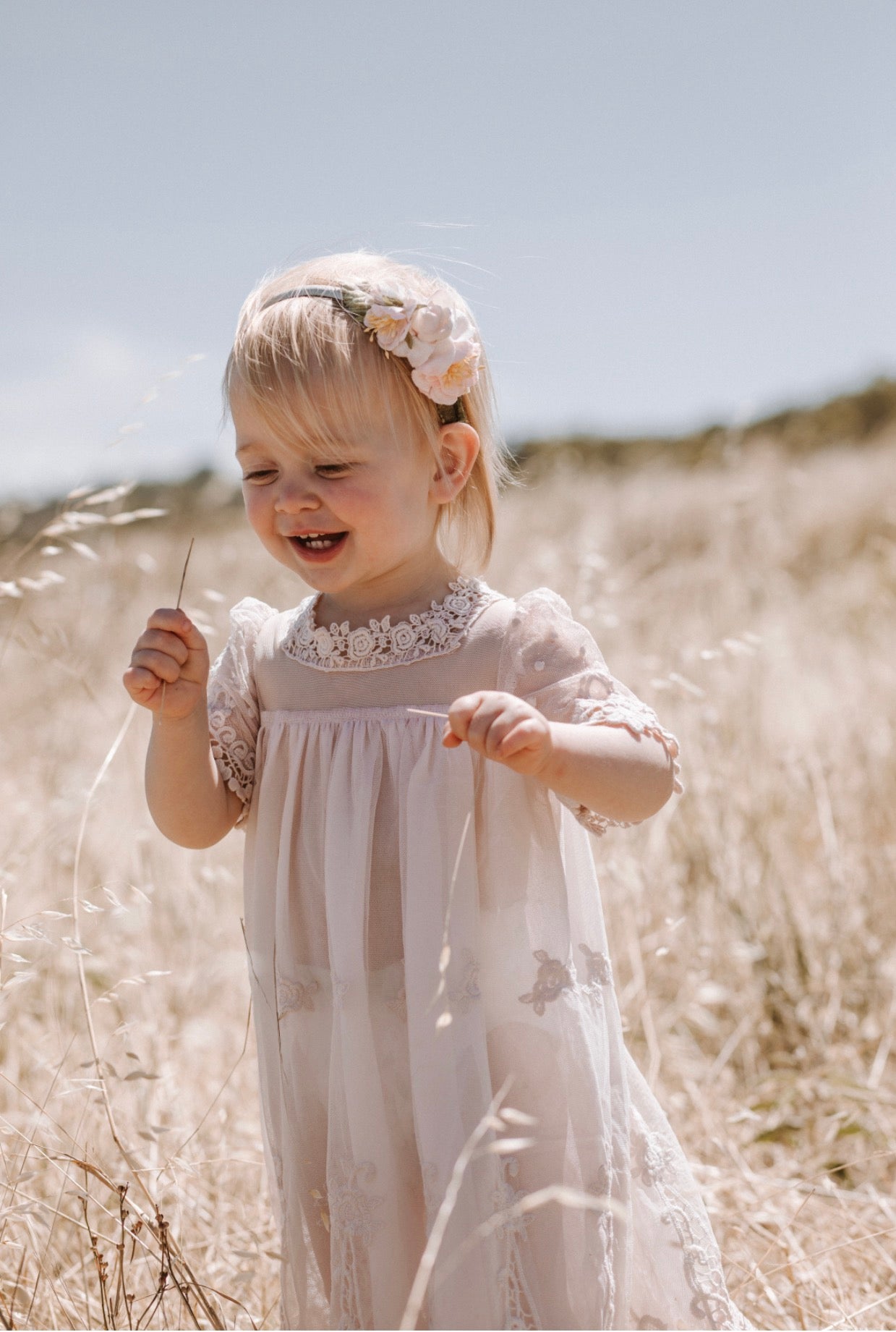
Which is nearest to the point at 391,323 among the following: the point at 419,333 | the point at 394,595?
the point at 419,333

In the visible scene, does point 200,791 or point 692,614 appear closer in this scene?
point 200,791

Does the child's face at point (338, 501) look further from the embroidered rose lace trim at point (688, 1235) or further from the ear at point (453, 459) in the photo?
the embroidered rose lace trim at point (688, 1235)

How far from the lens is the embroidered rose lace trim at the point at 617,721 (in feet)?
4.52

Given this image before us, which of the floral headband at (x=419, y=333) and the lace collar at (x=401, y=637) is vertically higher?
the floral headband at (x=419, y=333)

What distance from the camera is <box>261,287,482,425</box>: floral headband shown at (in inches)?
57.7

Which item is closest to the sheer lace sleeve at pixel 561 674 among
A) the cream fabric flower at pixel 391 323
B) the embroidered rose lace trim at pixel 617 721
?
the embroidered rose lace trim at pixel 617 721

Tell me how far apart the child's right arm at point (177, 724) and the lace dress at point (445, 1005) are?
87 mm

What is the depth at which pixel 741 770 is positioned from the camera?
3.17m

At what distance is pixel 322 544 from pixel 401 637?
0.16 meters

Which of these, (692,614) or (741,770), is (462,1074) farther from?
(692,614)

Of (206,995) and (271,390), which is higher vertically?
(271,390)

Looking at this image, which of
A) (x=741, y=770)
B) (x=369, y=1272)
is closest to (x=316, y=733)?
(x=369, y=1272)

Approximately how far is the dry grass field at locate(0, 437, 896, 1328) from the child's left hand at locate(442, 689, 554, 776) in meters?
0.55

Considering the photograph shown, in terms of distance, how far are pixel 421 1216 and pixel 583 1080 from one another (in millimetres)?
278
